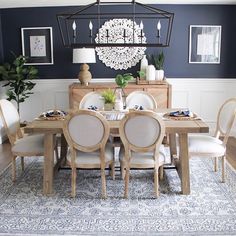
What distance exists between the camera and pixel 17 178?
3.79 m

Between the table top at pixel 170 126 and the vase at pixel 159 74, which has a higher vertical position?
the vase at pixel 159 74

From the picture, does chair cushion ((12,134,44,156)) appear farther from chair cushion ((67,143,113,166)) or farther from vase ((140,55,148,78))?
vase ((140,55,148,78))

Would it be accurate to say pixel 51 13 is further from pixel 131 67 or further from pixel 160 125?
pixel 160 125

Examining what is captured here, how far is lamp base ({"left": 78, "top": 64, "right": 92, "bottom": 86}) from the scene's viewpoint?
17.3 ft

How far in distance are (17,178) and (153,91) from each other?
98.3 inches

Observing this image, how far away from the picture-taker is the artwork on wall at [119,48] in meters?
5.48

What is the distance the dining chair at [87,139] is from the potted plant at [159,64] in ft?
7.96

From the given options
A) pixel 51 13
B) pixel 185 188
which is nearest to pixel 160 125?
pixel 185 188

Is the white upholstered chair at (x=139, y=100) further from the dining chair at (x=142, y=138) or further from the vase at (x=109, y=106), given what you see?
the dining chair at (x=142, y=138)

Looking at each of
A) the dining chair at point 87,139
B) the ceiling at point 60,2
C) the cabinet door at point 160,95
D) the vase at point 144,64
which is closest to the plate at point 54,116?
the dining chair at point 87,139

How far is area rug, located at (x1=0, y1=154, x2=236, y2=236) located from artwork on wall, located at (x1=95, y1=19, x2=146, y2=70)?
2.41 meters

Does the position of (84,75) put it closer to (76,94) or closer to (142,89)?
(76,94)

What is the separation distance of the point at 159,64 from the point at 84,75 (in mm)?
1273

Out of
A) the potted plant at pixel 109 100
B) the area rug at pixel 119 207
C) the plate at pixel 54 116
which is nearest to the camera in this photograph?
the area rug at pixel 119 207
